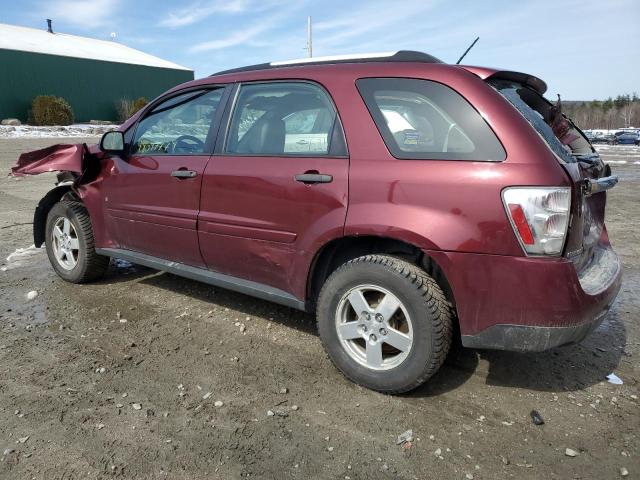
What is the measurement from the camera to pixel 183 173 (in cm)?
351

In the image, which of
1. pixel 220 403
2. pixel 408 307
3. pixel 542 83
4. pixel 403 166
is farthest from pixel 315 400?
pixel 542 83

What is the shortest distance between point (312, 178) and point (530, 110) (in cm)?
124

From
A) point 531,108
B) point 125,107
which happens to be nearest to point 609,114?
point 125,107

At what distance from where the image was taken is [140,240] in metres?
3.98

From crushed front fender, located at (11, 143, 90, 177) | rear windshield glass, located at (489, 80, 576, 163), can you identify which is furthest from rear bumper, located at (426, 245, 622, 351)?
crushed front fender, located at (11, 143, 90, 177)

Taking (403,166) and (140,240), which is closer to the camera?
(403,166)

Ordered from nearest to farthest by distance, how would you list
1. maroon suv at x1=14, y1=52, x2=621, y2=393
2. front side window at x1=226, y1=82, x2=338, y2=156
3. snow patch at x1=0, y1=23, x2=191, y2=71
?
1. maroon suv at x1=14, y1=52, x2=621, y2=393
2. front side window at x1=226, y1=82, x2=338, y2=156
3. snow patch at x1=0, y1=23, x2=191, y2=71

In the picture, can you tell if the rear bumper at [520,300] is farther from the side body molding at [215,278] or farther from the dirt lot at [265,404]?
the side body molding at [215,278]

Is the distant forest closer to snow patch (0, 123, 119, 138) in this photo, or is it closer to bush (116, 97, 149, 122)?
bush (116, 97, 149, 122)

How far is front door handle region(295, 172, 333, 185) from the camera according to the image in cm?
280

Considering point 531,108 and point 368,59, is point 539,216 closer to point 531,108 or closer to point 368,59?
point 531,108

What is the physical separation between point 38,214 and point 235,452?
359 centimetres

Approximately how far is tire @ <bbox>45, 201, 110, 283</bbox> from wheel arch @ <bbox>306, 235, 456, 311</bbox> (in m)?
2.41

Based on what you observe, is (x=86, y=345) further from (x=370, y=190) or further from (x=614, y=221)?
(x=614, y=221)
